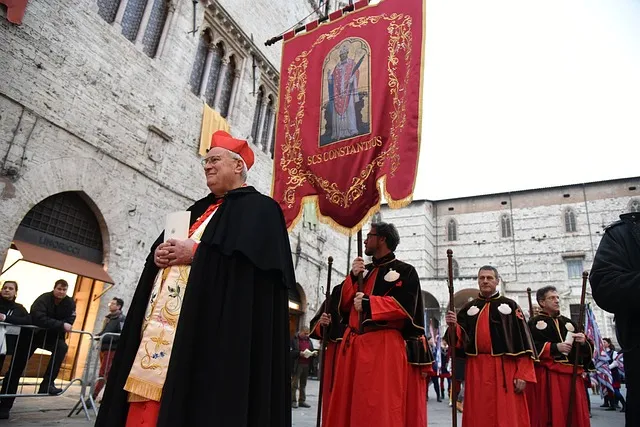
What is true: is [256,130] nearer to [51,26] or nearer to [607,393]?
[51,26]

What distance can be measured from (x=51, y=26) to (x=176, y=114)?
339 centimetres

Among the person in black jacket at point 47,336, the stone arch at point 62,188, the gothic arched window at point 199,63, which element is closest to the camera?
the person in black jacket at point 47,336

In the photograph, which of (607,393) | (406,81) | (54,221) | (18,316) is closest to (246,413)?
(406,81)

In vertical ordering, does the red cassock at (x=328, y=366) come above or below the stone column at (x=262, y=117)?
below

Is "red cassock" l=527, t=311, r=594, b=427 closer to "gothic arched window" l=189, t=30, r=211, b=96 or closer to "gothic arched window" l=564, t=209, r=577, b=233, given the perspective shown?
"gothic arched window" l=189, t=30, r=211, b=96

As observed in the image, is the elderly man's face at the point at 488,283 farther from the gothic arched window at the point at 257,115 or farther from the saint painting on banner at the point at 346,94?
the gothic arched window at the point at 257,115

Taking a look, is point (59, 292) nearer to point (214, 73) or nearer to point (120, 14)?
point (120, 14)

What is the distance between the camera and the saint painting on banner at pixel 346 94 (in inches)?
192

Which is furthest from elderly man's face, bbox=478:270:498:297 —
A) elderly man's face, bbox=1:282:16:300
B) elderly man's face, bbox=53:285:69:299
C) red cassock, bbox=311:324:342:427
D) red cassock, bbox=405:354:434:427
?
elderly man's face, bbox=1:282:16:300

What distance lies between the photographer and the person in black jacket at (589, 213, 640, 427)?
186 centimetres

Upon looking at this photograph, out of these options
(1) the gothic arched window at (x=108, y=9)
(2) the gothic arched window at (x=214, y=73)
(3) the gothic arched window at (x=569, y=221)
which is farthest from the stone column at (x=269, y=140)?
(3) the gothic arched window at (x=569, y=221)

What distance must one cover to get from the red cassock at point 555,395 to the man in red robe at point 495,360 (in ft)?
3.03

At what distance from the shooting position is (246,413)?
1659 millimetres

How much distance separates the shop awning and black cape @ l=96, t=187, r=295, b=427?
683cm
